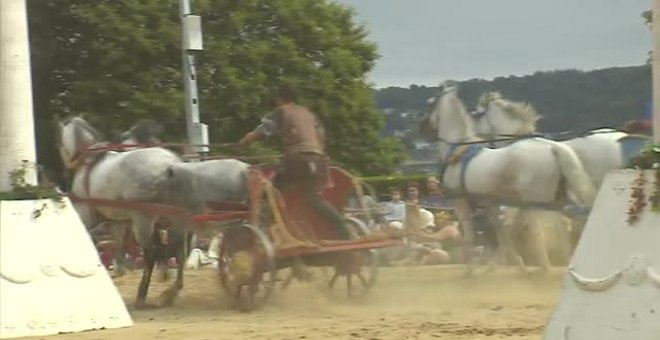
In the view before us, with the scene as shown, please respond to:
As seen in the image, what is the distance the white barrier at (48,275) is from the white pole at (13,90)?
40cm

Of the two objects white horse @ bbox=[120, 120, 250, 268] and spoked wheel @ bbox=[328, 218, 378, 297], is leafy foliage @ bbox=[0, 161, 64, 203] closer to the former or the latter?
white horse @ bbox=[120, 120, 250, 268]

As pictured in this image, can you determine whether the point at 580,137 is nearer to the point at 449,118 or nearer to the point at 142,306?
the point at 449,118

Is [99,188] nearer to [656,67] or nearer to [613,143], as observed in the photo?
[613,143]

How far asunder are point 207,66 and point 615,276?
79.4ft

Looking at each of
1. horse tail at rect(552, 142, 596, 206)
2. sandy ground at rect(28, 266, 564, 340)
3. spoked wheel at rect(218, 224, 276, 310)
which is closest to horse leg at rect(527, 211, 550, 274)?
sandy ground at rect(28, 266, 564, 340)

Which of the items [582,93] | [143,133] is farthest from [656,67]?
[582,93]

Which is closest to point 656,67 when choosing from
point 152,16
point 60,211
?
point 60,211

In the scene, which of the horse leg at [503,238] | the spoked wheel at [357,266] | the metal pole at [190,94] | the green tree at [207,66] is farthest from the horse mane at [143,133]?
the green tree at [207,66]

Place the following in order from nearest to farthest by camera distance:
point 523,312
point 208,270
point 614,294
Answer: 1. point 614,294
2. point 523,312
3. point 208,270

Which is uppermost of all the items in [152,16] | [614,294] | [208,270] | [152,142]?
[152,16]

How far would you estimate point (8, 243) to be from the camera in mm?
9719

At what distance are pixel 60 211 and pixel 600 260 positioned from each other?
15.7ft

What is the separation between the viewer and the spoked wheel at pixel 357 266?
498 inches

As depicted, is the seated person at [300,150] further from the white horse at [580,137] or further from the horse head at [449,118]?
the horse head at [449,118]
